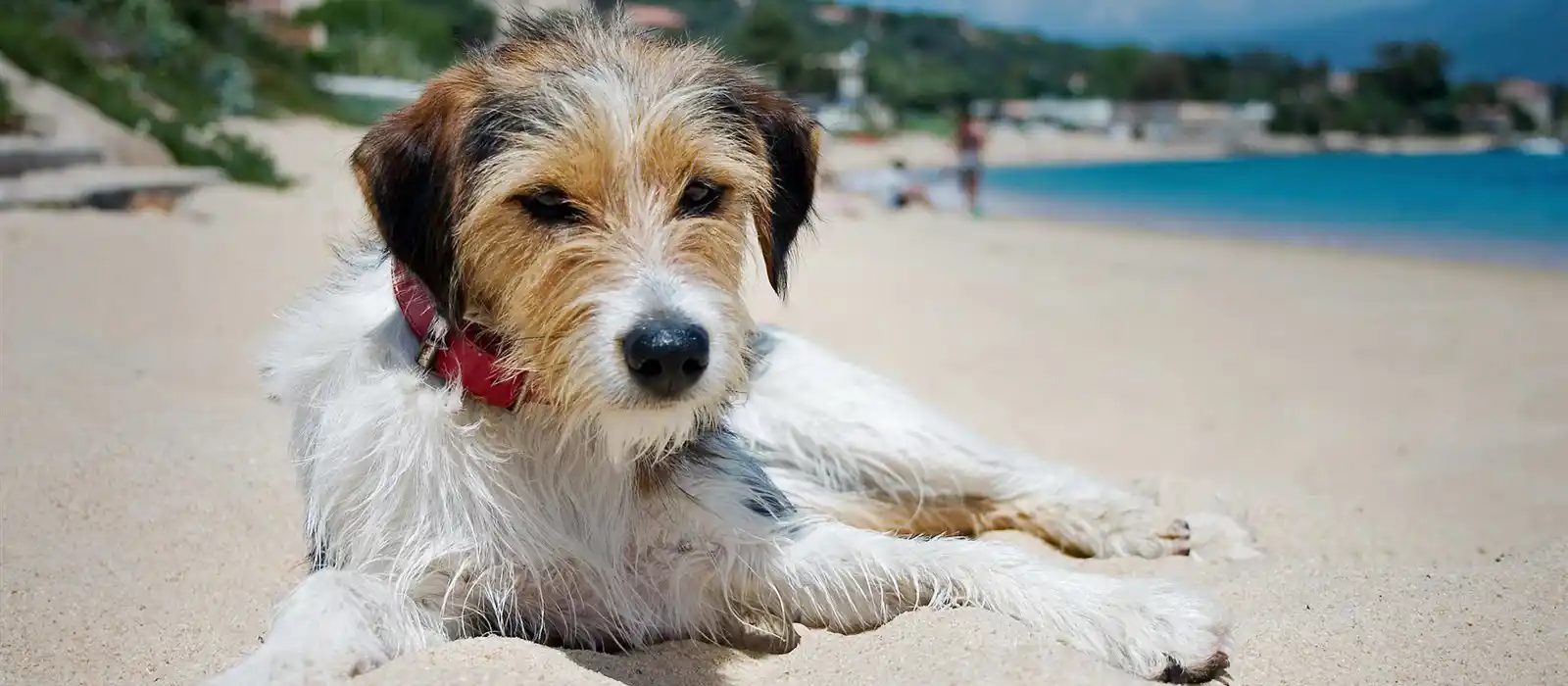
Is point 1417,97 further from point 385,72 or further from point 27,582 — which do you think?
point 27,582

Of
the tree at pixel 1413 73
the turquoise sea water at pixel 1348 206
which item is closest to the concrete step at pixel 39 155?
the turquoise sea water at pixel 1348 206

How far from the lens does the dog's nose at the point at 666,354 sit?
2.66 metres

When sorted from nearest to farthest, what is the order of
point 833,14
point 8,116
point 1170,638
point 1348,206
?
point 1170,638, point 8,116, point 1348,206, point 833,14

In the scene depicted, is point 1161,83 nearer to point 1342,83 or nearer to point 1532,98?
point 1342,83

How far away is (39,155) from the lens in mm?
12180

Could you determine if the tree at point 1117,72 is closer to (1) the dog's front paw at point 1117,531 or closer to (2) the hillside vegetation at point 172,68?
(2) the hillside vegetation at point 172,68

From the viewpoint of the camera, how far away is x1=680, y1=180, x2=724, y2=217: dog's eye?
3.10 meters

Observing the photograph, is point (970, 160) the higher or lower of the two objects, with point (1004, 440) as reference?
higher

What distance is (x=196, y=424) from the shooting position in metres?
5.32

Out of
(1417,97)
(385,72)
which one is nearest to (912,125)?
(1417,97)

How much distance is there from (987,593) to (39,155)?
40.0ft

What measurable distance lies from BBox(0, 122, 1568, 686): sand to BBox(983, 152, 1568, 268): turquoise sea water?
6.81m

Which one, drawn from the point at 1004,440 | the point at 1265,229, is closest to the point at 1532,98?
the point at 1265,229

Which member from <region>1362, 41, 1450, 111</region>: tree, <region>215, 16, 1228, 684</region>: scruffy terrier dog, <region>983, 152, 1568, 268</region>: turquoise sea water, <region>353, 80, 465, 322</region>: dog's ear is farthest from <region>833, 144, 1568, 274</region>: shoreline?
<region>1362, 41, 1450, 111</region>: tree
